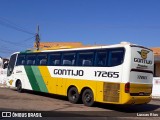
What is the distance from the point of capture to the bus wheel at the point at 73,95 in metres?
17.2

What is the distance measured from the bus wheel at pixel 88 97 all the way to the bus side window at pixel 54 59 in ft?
9.50

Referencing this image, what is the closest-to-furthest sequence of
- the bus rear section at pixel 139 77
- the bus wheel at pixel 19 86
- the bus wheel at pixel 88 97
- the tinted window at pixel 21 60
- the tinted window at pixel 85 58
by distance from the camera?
the bus rear section at pixel 139 77 → the bus wheel at pixel 88 97 → the tinted window at pixel 85 58 → the tinted window at pixel 21 60 → the bus wheel at pixel 19 86

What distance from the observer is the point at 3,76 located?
32.7 meters

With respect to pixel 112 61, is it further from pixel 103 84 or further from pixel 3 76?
pixel 3 76

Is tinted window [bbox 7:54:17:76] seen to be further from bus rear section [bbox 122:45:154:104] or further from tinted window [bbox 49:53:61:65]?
bus rear section [bbox 122:45:154:104]

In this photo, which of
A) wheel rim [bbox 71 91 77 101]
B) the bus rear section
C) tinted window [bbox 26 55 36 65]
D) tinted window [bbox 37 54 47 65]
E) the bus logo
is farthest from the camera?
tinted window [bbox 26 55 36 65]

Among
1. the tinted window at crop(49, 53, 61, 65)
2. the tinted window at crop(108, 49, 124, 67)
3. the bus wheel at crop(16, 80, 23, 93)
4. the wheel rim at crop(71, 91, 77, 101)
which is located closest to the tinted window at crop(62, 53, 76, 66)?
the tinted window at crop(49, 53, 61, 65)

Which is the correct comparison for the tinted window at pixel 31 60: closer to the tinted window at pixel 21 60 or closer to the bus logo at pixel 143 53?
the tinted window at pixel 21 60

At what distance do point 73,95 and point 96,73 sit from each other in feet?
7.76

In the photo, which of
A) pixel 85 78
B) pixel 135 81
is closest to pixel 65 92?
pixel 85 78

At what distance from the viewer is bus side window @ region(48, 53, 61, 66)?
61.5 feet

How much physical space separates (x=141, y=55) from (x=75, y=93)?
4.42m

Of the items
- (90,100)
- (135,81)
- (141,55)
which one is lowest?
(90,100)

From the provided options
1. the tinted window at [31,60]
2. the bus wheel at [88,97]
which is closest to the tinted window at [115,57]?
the bus wheel at [88,97]
